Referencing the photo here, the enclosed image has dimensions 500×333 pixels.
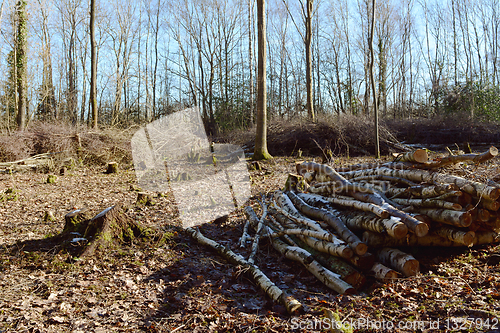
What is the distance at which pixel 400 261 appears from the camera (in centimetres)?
395

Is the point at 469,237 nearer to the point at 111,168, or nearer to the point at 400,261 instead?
the point at 400,261

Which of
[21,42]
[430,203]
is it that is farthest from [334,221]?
[21,42]

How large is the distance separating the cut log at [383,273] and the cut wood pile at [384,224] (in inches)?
0.4

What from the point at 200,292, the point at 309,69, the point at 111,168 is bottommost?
the point at 200,292

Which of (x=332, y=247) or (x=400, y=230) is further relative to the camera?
(x=332, y=247)

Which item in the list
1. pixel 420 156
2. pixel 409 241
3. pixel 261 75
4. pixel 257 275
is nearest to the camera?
pixel 257 275

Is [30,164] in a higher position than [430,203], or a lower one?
higher

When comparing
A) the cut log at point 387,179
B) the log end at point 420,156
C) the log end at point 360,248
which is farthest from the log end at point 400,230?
the log end at point 420,156

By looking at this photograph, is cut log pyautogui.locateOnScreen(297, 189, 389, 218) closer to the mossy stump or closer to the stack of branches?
the mossy stump

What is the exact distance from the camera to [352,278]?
385 centimetres

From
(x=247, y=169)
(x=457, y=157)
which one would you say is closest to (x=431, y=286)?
(x=457, y=157)

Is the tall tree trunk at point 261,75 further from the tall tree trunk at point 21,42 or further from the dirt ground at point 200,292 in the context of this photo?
the tall tree trunk at point 21,42

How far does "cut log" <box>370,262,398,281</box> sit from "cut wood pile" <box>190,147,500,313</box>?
0.01 meters

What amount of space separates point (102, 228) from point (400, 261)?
4.29 m
